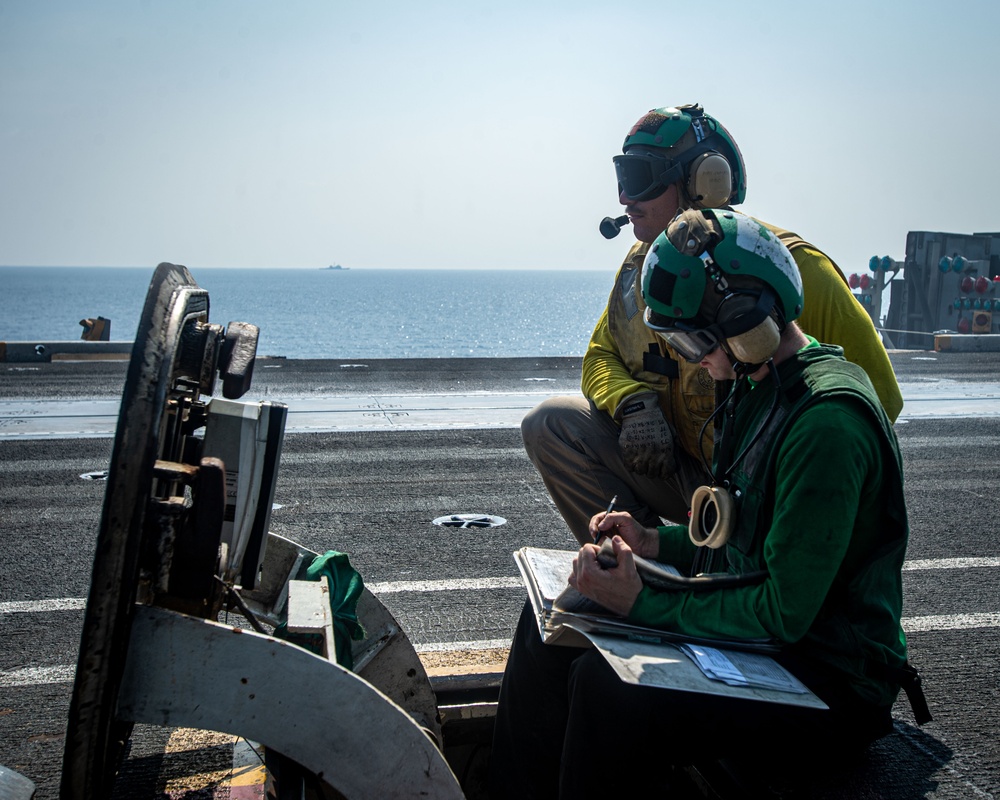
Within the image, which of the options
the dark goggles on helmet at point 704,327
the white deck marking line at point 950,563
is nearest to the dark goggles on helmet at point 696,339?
the dark goggles on helmet at point 704,327

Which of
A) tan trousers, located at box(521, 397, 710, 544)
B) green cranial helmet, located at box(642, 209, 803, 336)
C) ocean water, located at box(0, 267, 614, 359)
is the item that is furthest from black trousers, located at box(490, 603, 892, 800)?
ocean water, located at box(0, 267, 614, 359)

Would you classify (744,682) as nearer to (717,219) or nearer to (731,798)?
(731,798)

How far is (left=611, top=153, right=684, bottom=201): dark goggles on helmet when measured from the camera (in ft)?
12.7

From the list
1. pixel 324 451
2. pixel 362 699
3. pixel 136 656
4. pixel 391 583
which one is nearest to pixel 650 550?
pixel 362 699

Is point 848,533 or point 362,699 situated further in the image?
point 848,533

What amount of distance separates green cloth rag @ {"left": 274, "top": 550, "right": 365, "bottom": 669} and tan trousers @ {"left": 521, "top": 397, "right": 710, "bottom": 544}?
1.25 meters

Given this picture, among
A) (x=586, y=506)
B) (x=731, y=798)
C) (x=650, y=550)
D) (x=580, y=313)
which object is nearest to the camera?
(x=731, y=798)

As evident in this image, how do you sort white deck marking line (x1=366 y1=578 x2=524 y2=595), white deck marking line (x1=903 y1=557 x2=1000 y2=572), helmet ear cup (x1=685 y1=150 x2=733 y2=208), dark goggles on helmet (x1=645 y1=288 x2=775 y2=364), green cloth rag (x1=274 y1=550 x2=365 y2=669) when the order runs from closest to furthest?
dark goggles on helmet (x1=645 y1=288 x2=775 y2=364) → green cloth rag (x1=274 y1=550 x2=365 y2=669) → helmet ear cup (x1=685 y1=150 x2=733 y2=208) → white deck marking line (x1=366 y1=578 x2=524 y2=595) → white deck marking line (x1=903 y1=557 x2=1000 y2=572)

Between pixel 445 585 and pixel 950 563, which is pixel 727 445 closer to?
pixel 445 585

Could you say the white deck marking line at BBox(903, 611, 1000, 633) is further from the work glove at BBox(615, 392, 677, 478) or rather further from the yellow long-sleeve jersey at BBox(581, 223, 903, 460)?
the work glove at BBox(615, 392, 677, 478)

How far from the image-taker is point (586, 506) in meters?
4.09

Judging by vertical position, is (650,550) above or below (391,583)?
above

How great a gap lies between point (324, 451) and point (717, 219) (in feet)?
20.3

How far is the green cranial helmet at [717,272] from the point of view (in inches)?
101
